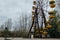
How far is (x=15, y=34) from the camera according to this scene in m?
31.5

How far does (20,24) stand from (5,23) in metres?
3.73

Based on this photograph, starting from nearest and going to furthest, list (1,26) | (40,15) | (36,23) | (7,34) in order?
1. (40,15)
2. (36,23)
3. (7,34)
4. (1,26)

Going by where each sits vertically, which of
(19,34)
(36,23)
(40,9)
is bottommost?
(19,34)

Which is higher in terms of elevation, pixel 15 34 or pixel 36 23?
pixel 36 23

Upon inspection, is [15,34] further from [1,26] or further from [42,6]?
[42,6]

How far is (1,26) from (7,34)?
11.1 m

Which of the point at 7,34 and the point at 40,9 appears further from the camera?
the point at 7,34

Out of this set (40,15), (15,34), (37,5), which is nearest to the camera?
(37,5)

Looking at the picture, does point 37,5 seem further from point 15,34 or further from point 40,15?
point 15,34

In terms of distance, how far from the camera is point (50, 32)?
96.0 ft

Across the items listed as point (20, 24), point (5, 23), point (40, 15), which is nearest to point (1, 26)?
point (5, 23)

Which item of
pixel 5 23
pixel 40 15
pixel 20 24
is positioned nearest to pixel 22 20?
pixel 20 24

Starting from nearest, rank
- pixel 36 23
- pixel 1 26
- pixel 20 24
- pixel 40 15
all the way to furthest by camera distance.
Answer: pixel 40 15 < pixel 36 23 < pixel 1 26 < pixel 20 24

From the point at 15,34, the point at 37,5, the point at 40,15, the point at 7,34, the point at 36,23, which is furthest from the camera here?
the point at 15,34
